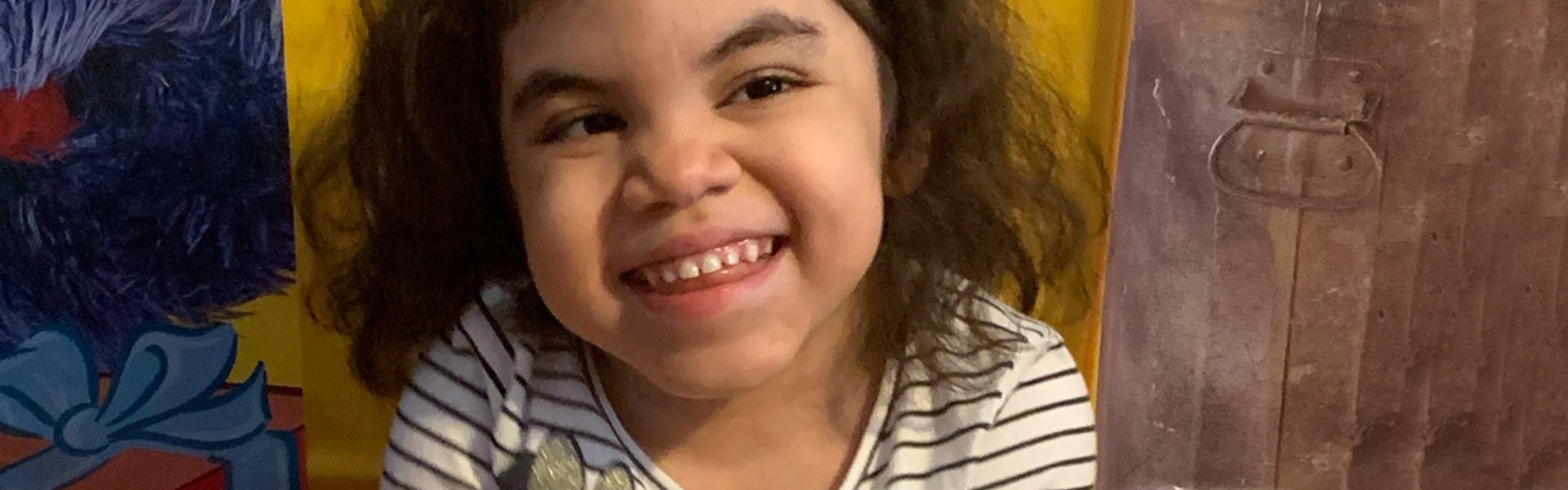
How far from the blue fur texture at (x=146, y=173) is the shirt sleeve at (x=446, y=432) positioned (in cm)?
20

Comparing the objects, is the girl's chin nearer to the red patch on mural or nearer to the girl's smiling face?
the girl's smiling face

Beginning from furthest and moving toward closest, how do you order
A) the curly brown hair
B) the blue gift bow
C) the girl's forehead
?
the blue gift bow → the curly brown hair → the girl's forehead

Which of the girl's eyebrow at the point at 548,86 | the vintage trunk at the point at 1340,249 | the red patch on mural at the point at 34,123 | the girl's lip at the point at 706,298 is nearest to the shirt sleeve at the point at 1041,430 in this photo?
the vintage trunk at the point at 1340,249

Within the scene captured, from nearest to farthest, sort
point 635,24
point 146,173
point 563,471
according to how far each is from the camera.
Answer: point 635,24, point 563,471, point 146,173

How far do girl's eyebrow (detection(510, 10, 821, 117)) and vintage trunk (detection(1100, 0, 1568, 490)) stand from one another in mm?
282

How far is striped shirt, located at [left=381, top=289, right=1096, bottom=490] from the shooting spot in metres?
0.83

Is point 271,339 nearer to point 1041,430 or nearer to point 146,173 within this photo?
point 146,173

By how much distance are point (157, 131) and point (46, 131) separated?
0.23 ft

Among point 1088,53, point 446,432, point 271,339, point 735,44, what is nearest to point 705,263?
point 735,44

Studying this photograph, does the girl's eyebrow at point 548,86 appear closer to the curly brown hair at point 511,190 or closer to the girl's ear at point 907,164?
the curly brown hair at point 511,190

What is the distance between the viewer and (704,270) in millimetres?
702

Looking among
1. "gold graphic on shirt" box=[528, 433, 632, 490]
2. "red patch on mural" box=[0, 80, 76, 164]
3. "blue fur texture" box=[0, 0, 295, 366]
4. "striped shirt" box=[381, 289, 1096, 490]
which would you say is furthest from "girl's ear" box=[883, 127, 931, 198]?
"red patch on mural" box=[0, 80, 76, 164]

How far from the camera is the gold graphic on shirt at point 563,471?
2.66 ft

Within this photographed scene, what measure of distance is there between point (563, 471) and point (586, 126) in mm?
230
